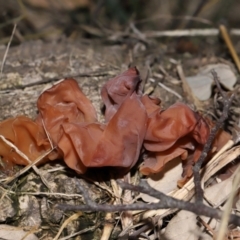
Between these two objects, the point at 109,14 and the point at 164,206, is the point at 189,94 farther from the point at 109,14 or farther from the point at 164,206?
the point at 109,14

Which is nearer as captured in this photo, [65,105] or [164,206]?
[164,206]

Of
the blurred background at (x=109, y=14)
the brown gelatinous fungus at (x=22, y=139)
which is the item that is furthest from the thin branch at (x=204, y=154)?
the blurred background at (x=109, y=14)

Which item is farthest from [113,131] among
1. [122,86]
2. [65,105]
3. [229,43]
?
[229,43]

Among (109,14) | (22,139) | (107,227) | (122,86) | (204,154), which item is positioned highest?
(122,86)

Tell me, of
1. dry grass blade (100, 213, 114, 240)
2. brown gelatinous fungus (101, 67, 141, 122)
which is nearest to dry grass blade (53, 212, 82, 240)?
dry grass blade (100, 213, 114, 240)

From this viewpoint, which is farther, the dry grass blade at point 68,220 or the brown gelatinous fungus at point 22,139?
the brown gelatinous fungus at point 22,139

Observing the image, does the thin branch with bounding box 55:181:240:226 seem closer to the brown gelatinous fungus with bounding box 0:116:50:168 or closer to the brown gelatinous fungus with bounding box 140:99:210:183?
the brown gelatinous fungus with bounding box 140:99:210:183

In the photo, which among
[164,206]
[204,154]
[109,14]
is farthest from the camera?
[109,14]

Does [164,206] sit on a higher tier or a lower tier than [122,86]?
lower

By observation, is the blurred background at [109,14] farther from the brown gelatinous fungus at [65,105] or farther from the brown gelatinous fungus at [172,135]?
the brown gelatinous fungus at [172,135]
